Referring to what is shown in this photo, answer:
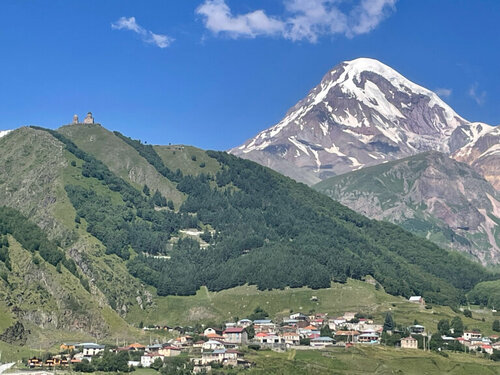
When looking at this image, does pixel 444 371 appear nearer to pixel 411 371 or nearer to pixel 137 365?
pixel 411 371

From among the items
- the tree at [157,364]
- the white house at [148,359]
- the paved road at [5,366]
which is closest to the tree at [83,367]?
the tree at [157,364]

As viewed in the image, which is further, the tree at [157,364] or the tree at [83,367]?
the tree at [157,364]

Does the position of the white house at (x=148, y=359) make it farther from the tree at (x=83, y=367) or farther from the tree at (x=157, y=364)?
the tree at (x=83, y=367)

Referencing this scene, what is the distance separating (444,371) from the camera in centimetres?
19838

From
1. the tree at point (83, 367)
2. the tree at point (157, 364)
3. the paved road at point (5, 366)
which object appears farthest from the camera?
the tree at point (157, 364)

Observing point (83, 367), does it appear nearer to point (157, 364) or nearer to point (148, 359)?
point (157, 364)

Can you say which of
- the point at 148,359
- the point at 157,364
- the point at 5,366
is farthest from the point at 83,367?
the point at 148,359

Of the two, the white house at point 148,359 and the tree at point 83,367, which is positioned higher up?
the white house at point 148,359

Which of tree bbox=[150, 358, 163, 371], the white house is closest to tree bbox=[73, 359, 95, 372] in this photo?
tree bbox=[150, 358, 163, 371]

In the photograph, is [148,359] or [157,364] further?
[148,359]

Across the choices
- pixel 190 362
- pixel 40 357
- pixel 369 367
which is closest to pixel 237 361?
pixel 190 362

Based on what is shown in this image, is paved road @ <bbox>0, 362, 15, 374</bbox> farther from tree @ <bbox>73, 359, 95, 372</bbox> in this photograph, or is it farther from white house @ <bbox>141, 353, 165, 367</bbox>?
white house @ <bbox>141, 353, 165, 367</bbox>

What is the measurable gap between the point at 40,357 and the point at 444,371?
8480 cm

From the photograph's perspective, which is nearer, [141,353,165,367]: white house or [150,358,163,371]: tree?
[150,358,163,371]: tree
